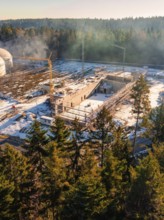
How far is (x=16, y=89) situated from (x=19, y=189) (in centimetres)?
3845

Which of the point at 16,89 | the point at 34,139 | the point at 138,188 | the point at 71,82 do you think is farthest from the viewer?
the point at 71,82

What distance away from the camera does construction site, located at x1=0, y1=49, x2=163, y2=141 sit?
36219mm

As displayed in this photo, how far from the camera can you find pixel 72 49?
83.0m

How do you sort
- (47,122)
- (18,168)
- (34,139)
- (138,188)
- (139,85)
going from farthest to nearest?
1. (47,122)
2. (139,85)
3. (34,139)
4. (18,168)
5. (138,188)

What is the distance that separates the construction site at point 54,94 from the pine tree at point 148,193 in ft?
66.5

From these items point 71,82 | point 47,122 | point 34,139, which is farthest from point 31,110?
point 34,139

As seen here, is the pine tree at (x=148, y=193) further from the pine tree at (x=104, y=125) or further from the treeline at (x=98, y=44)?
the treeline at (x=98, y=44)

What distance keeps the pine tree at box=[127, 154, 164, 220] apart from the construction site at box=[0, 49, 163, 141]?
20.3 meters

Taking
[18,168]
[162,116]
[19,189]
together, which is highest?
[162,116]

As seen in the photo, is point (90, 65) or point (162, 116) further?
point (90, 65)

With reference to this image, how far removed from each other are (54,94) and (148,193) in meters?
30.7

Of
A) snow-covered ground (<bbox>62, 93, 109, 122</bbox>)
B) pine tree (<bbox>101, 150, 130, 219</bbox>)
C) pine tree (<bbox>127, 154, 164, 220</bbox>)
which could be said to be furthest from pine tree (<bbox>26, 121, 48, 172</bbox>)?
snow-covered ground (<bbox>62, 93, 109, 122</bbox>)

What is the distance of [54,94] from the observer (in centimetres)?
4144

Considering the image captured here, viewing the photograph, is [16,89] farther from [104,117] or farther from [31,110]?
[104,117]
